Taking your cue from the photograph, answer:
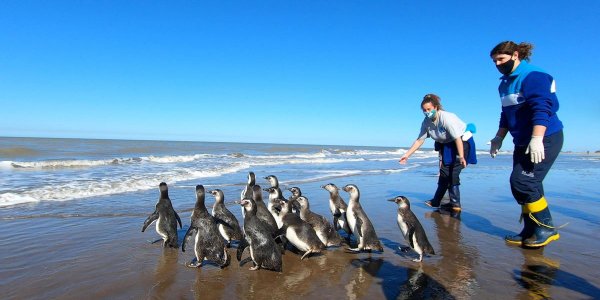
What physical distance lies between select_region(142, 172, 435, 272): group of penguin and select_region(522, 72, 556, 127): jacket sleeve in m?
1.90

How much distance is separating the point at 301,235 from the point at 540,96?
10.9 feet

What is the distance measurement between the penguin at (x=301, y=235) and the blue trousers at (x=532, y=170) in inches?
104

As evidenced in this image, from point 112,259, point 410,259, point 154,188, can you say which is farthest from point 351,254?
point 154,188

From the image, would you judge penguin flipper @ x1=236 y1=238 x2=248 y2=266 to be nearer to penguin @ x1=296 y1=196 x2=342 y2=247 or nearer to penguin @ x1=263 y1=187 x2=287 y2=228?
penguin @ x1=296 y1=196 x2=342 y2=247

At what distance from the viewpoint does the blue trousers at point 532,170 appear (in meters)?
4.71

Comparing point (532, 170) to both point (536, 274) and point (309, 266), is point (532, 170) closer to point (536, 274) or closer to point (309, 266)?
point (536, 274)

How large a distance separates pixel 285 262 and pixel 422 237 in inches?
66.4

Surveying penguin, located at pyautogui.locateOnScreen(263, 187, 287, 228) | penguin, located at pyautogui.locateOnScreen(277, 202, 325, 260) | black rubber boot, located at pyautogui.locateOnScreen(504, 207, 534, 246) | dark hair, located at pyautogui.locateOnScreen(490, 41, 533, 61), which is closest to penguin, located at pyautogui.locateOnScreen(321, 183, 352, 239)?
penguin, located at pyautogui.locateOnScreen(263, 187, 287, 228)

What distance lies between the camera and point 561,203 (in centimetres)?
886

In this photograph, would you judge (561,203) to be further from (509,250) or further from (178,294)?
(178,294)

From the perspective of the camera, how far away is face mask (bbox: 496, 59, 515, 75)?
16.0ft

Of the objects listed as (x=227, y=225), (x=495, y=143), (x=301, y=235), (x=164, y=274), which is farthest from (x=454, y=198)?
(x=164, y=274)

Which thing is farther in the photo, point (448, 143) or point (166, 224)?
point (448, 143)

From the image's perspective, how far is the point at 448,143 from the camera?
7.40 m
